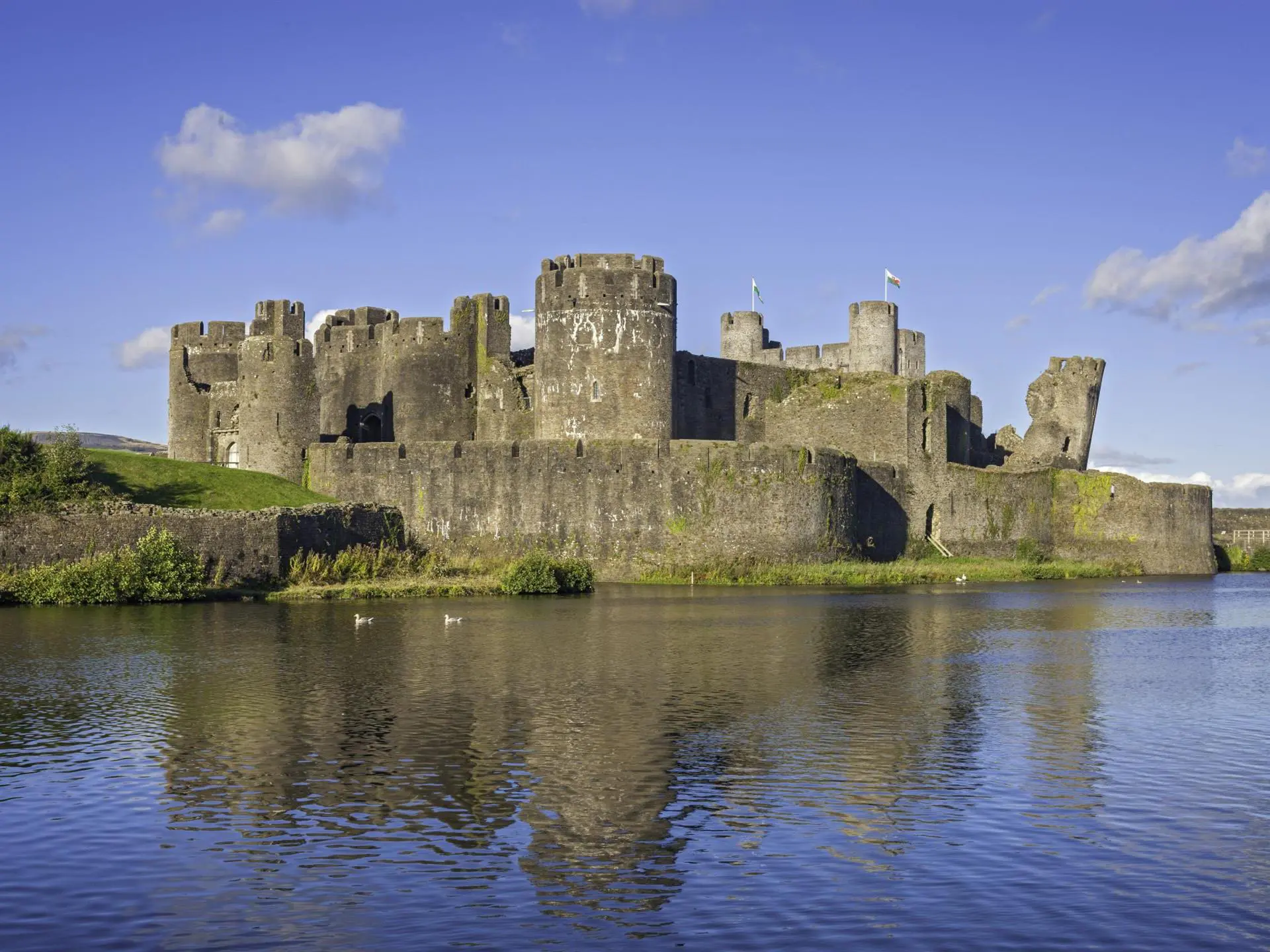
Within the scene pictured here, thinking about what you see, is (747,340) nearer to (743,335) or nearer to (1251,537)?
(743,335)

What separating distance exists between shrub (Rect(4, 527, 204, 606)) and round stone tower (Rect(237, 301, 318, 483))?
12.2 m

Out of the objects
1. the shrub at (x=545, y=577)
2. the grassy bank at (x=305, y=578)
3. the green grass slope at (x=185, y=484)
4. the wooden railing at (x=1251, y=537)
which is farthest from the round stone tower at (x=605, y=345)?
the wooden railing at (x=1251, y=537)

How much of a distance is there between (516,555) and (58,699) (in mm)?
25849

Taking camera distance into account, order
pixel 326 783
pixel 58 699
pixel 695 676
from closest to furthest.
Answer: pixel 326 783 → pixel 58 699 → pixel 695 676

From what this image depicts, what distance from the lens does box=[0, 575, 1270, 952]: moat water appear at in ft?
30.3

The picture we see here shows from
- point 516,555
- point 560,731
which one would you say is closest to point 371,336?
point 516,555

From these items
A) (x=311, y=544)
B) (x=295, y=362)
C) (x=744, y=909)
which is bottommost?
(x=744, y=909)

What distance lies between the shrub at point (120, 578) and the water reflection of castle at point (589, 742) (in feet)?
22.0

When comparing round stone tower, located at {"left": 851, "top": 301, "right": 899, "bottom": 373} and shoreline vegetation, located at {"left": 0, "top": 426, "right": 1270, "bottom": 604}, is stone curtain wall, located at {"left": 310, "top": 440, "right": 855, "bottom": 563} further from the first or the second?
round stone tower, located at {"left": 851, "top": 301, "right": 899, "bottom": 373}

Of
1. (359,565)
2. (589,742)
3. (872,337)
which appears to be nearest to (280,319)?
(359,565)

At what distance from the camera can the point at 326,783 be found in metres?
13.1

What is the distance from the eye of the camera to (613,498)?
145 feet

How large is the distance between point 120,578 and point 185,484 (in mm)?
7259

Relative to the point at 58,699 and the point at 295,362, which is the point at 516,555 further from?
Answer: the point at 58,699
